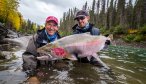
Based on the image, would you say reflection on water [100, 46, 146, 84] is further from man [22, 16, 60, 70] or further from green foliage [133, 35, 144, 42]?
green foliage [133, 35, 144, 42]

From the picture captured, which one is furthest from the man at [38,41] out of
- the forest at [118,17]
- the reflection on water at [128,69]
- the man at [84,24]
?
the forest at [118,17]

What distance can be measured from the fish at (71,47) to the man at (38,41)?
519 millimetres

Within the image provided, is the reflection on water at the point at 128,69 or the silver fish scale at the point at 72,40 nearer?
the silver fish scale at the point at 72,40

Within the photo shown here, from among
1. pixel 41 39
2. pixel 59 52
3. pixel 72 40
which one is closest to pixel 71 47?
pixel 72 40

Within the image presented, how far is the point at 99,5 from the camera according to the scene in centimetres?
8294

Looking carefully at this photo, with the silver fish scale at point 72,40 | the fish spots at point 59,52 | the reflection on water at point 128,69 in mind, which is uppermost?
the silver fish scale at point 72,40

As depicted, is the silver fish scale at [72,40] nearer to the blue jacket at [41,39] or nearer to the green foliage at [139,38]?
the blue jacket at [41,39]

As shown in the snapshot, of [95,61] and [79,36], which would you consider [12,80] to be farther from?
[95,61]

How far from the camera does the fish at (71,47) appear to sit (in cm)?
420

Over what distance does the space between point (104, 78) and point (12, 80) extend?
2.14 m

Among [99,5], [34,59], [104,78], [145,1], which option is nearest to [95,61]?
[104,78]

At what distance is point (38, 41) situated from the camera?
501cm

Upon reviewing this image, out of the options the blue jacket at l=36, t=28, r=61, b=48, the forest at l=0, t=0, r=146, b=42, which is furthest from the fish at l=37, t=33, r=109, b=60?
the forest at l=0, t=0, r=146, b=42

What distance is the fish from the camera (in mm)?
4203
